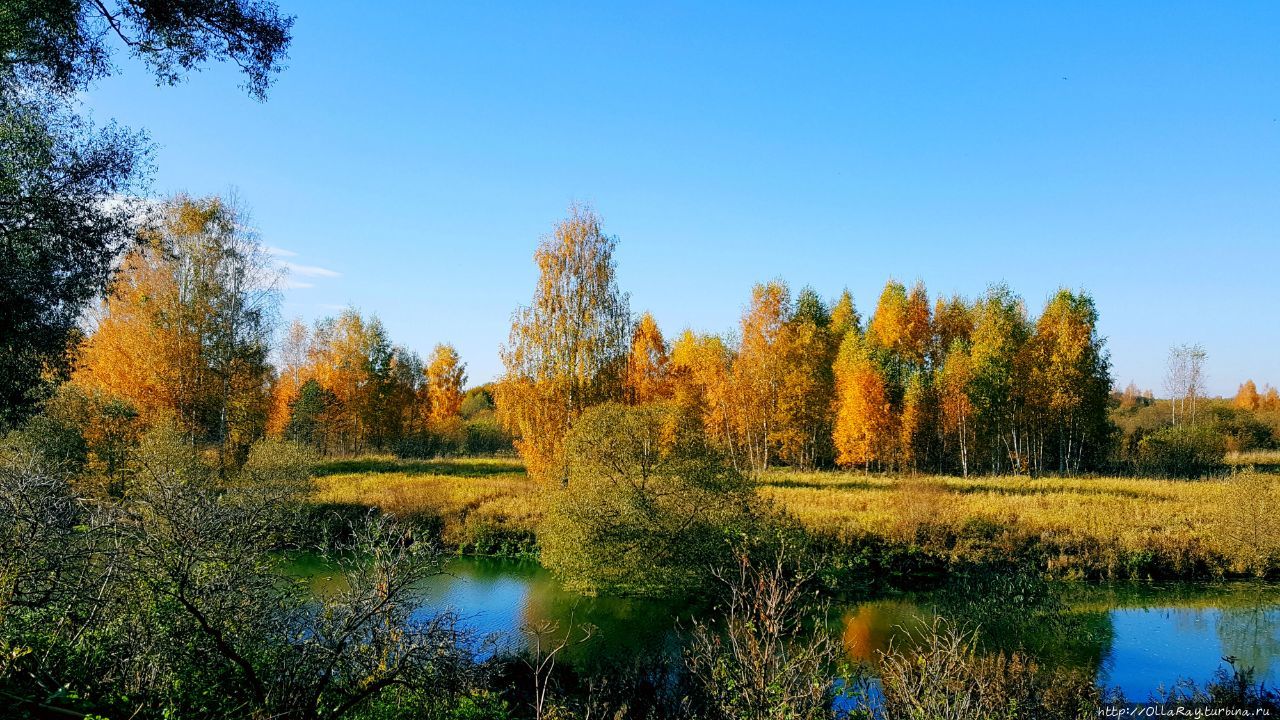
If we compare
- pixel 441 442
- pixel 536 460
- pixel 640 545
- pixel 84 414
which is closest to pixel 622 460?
pixel 640 545

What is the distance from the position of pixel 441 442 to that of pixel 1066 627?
4764 cm

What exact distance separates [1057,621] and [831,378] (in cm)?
2961

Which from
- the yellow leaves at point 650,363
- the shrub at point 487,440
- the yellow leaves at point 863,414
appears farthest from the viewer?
the shrub at point 487,440

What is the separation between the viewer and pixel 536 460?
93.9ft

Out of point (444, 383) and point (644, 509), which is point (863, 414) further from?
point (444, 383)

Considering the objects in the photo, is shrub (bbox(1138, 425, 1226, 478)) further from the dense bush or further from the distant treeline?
the dense bush

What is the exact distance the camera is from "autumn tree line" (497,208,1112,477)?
1156 inches

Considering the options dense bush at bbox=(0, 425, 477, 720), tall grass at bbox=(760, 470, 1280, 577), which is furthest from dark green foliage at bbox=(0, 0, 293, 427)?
tall grass at bbox=(760, 470, 1280, 577)

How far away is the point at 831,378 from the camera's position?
45.5m

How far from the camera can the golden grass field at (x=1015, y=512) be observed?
22.7 metres

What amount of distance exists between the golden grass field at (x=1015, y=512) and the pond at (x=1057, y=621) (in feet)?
4.09

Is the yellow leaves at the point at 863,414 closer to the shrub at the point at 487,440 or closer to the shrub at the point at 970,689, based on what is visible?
the shrub at the point at 970,689

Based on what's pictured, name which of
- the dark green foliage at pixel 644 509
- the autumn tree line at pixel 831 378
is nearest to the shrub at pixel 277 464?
the autumn tree line at pixel 831 378

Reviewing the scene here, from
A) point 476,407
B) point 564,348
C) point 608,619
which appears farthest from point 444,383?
point 608,619
